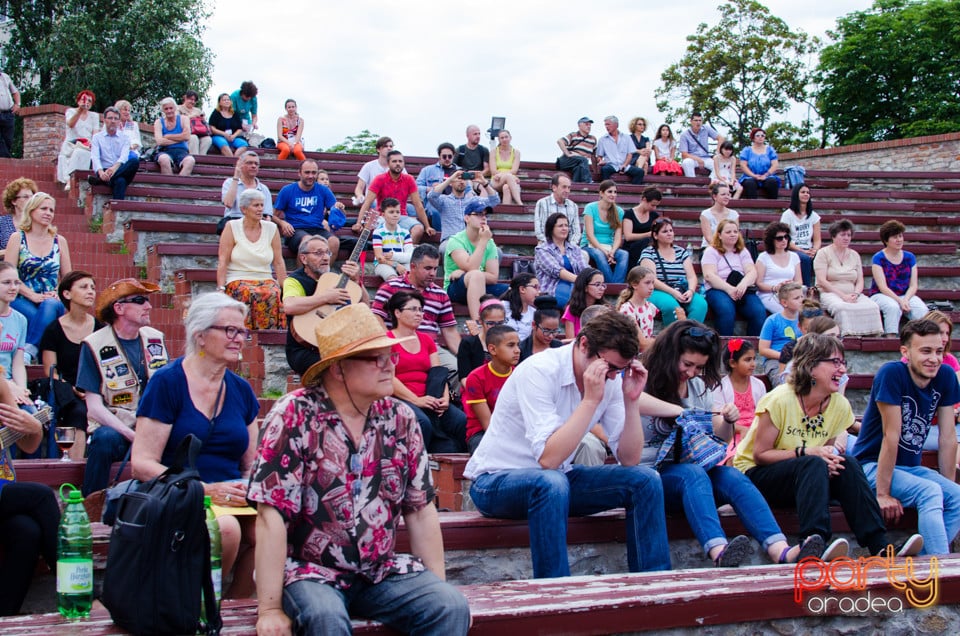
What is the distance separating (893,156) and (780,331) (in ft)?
44.8

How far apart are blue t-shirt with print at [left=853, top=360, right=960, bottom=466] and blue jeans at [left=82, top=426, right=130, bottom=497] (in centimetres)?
402

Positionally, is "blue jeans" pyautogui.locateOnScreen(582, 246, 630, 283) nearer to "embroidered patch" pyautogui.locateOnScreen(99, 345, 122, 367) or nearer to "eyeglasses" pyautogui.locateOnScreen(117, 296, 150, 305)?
"eyeglasses" pyautogui.locateOnScreen(117, 296, 150, 305)

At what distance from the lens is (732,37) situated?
32125 mm

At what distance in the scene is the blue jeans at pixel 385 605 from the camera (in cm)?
302

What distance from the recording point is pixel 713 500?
484cm

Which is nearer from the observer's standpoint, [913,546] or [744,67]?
[913,546]

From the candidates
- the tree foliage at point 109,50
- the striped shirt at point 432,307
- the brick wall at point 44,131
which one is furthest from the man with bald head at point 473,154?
the tree foliage at point 109,50

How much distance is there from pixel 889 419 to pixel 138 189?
9186mm

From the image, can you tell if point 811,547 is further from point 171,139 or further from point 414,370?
point 171,139

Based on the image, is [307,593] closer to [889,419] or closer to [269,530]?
[269,530]

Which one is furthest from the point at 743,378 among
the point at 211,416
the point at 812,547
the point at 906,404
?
the point at 211,416

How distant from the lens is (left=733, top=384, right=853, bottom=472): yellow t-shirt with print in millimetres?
5434

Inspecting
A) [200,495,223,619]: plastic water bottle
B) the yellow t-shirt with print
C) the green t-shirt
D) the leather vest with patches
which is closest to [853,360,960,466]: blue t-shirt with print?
the yellow t-shirt with print

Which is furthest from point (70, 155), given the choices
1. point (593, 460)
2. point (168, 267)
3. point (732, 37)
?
point (732, 37)
